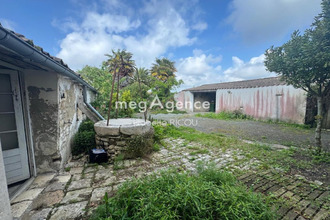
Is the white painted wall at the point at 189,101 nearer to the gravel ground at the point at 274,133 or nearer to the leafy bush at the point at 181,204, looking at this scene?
the gravel ground at the point at 274,133

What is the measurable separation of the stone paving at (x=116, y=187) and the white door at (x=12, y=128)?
1.48 ft

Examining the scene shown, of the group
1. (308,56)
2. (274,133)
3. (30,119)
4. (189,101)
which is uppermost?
(308,56)

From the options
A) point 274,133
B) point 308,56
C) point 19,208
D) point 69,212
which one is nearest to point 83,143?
point 19,208

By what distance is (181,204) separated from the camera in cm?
→ 175

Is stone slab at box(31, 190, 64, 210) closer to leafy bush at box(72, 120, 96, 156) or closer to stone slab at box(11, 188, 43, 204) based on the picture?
stone slab at box(11, 188, 43, 204)

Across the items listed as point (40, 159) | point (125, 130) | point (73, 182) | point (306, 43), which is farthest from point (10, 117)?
point (306, 43)

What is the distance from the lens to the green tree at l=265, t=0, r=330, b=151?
336 cm

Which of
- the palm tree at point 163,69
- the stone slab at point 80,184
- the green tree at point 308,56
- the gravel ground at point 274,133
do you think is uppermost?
the palm tree at point 163,69

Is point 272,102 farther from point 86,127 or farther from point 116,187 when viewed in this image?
point 86,127

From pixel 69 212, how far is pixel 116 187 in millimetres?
781

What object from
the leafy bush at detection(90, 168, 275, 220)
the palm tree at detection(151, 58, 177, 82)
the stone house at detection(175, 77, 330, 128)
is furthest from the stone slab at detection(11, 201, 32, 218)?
the palm tree at detection(151, 58, 177, 82)

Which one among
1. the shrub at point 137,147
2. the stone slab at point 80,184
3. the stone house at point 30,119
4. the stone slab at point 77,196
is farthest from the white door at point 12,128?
the shrub at point 137,147

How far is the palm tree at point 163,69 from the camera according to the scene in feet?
66.1

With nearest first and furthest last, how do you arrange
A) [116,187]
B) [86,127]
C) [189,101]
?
[116,187]
[86,127]
[189,101]
